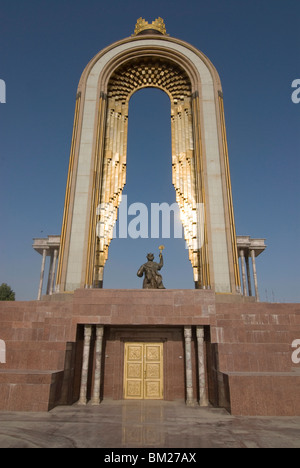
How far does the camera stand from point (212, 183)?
1416cm

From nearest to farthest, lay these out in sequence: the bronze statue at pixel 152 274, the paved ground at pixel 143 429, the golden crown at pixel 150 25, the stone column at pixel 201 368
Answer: the paved ground at pixel 143 429 → the stone column at pixel 201 368 → the bronze statue at pixel 152 274 → the golden crown at pixel 150 25

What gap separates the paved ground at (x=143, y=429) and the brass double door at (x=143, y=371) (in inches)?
74.6

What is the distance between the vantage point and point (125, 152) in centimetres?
1659

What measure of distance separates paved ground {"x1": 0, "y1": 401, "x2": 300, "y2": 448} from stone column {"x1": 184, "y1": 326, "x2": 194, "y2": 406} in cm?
108

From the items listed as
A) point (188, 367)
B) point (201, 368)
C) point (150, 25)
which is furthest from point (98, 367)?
point (150, 25)

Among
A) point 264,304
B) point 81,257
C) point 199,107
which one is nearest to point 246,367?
point 264,304

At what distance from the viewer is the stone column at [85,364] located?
8856 mm

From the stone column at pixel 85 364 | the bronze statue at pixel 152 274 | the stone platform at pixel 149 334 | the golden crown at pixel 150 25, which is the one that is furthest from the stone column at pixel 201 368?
the golden crown at pixel 150 25

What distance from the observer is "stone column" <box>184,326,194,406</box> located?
29.0 ft

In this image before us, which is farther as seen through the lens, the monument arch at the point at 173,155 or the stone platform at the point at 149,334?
the monument arch at the point at 173,155

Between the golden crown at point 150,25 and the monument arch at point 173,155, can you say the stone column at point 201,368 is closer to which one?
the monument arch at point 173,155

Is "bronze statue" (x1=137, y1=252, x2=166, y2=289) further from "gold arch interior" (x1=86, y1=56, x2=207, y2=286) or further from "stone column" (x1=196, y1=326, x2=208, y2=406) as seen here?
"stone column" (x1=196, y1=326, x2=208, y2=406)

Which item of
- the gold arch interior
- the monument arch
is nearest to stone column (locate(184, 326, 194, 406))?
the monument arch

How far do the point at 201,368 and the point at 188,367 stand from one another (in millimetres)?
424
